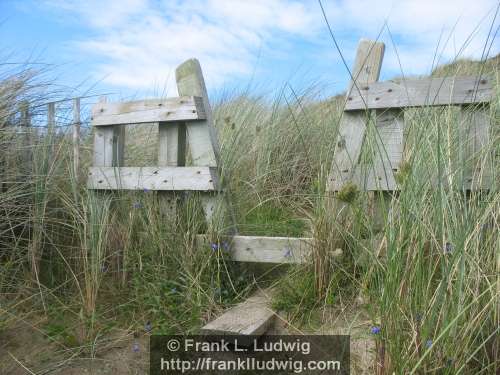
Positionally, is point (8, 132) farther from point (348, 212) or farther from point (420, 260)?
point (420, 260)

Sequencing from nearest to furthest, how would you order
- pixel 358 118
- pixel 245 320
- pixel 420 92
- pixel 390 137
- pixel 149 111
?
1. pixel 245 320
2. pixel 420 92
3. pixel 390 137
4. pixel 358 118
5. pixel 149 111

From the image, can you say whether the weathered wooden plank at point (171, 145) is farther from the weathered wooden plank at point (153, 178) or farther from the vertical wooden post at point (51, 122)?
the vertical wooden post at point (51, 122)

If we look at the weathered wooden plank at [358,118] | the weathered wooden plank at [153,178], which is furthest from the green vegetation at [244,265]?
the weathered wooden plank at [358,118]

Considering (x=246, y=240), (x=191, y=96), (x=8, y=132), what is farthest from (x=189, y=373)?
(x=8, y=132)

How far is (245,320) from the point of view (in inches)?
119

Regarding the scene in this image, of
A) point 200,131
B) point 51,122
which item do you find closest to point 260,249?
point 200,131

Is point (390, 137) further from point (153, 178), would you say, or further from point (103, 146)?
point (103, 146)

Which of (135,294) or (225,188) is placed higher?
(225,188)

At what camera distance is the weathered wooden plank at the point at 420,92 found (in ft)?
11.3

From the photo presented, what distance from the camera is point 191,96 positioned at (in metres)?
4.07

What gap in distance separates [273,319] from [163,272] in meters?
0.98

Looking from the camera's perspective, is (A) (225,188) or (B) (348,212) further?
(A) (225,188)

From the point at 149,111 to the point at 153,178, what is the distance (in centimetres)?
58

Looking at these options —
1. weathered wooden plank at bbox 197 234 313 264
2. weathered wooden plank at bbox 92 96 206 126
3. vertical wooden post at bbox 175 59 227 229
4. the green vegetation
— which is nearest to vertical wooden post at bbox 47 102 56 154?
the green vegetation
